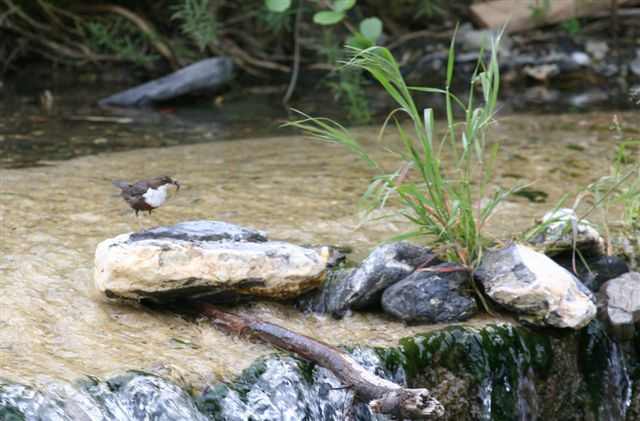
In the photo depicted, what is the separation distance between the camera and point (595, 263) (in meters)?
3.88

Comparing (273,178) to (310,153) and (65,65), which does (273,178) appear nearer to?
(310,153)

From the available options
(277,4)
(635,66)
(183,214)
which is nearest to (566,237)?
(183,214)

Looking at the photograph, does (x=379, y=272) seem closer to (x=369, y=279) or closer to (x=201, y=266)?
(x=369, y=279)

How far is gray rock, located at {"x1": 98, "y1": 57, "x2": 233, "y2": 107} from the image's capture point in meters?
8.52

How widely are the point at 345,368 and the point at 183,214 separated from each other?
1.81 meters

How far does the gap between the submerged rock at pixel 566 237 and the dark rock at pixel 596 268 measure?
0.18ft

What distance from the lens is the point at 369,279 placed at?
3426mm

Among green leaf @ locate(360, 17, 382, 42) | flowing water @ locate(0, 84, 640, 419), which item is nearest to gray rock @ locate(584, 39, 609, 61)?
flowing water @ locate(0, 84, 640, 419)

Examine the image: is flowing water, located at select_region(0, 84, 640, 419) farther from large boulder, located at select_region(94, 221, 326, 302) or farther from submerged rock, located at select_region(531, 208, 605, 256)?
submerged rock, located at select_region(531, 208, 605, 256)

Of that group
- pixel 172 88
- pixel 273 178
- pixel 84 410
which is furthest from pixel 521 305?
pixel 172 88

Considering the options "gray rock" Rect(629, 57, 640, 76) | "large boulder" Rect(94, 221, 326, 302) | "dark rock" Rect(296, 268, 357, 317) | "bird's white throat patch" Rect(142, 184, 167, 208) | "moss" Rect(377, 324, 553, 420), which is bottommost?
"gray rock" Rect(629, 57, 640, 76)

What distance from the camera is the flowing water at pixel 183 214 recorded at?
290 centimetres

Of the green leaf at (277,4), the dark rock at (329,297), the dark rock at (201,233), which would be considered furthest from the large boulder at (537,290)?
the green leaf at (277,4)

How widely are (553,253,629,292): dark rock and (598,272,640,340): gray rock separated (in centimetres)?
11
